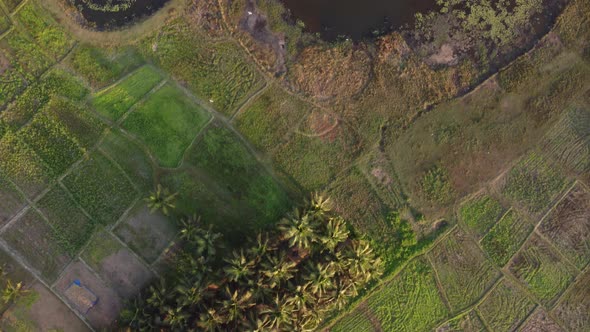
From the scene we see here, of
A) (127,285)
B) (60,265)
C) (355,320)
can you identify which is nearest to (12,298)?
(60,265)

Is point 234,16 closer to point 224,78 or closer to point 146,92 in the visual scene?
point 224,78

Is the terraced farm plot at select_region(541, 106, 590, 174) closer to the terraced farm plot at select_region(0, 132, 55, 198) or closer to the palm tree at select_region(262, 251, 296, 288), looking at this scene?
the palm tree at select_region(262, 251, 296, 288)

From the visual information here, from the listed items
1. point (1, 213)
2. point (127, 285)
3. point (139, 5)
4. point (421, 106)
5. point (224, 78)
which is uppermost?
point (139, 5)

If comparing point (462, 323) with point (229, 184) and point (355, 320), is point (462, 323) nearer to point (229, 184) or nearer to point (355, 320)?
point (355, 320)

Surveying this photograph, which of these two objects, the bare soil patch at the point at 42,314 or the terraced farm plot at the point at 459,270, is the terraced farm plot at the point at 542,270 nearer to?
the terraced farm plot at the point at 459,270

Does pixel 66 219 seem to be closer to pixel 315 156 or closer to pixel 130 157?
pixel 130 157

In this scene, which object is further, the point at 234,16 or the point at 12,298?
the point at 234,16

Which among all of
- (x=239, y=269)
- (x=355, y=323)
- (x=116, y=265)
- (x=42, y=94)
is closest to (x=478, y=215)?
(x=355, y=323)

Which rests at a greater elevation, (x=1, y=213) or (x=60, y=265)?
(x=1, y=213)
